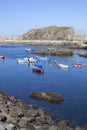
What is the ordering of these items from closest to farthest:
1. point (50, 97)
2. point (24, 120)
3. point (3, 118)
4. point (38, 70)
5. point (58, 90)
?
1. point (3, 118)
2. point (24, 120)
3. point (50, 97)
4. point (58, 90)
5. point (38, 70)

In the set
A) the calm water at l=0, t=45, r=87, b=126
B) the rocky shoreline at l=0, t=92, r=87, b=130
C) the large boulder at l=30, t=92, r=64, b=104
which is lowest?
the calm water at l=0, t=45, r=87, b=126

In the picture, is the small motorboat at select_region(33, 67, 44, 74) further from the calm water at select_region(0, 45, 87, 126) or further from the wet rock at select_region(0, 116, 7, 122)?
the wet rock at select_region(0, 116, 7, 122)

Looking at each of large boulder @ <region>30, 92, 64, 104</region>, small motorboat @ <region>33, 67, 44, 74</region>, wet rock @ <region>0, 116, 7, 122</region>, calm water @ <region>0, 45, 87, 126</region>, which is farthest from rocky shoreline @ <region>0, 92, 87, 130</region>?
small motorboat @ <region>33, 67, 44, 74</region>

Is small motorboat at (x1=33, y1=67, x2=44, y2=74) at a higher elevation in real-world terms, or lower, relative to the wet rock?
lower

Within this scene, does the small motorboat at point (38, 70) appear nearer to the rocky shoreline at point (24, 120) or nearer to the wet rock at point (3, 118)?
the rocky shoreline at point (24, 120)

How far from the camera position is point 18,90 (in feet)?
143

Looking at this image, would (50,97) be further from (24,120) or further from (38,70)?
(38,70)

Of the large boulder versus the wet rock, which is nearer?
the wet rock

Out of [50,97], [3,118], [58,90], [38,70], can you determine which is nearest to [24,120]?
[3,118]

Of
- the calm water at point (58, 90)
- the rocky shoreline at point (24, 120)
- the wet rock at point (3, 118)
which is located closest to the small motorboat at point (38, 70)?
the calm water at point (58, 90)

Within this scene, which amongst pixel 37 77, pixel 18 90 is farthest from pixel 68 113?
pixel 37 77

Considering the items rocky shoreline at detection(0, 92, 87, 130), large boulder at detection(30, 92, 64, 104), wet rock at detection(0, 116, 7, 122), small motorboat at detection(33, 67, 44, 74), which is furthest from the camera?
small motorboat at detection(33, 67, 44, 74)

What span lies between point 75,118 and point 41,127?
726cm

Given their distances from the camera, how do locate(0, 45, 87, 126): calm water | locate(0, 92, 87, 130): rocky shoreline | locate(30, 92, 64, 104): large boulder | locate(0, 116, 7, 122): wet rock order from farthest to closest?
locate(30, 92, 64, 104): large boulder → locate(0, 45, 87, 126): calm water → locate(0, 116, 7, 122): wet rock → locate(0, 92, 87, 130): rocky shoreline
